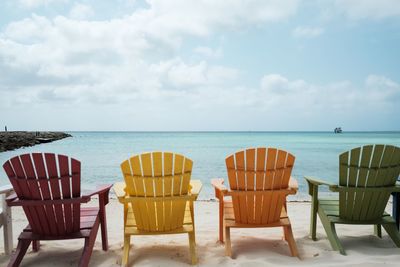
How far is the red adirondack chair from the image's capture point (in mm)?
2869

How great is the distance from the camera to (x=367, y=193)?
127 inches

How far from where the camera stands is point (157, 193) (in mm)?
3023

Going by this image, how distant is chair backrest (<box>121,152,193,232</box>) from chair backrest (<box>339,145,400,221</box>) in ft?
4.89

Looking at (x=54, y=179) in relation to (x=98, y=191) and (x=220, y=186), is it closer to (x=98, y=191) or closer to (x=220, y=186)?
(x=98, y=191)

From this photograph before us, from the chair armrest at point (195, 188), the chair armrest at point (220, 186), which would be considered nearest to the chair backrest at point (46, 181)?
the chair armrest at point (195, 188)

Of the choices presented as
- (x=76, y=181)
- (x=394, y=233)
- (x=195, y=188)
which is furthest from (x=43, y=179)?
(x=394, y=233)

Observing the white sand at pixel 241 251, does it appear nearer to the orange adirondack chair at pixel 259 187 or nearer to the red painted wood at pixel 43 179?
the orange adirondack chair at pixel 259 187

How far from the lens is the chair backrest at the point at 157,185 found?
2.99 metres

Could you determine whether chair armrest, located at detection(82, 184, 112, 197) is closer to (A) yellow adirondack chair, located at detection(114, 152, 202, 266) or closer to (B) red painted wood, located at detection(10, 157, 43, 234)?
(A) yellow adirondack chair, located at detection(114, 152, 202, 266)

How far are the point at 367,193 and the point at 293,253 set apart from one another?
35.3 inches

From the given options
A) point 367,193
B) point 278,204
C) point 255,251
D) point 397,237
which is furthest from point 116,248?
point 397,237

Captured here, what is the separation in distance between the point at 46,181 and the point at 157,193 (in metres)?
0.93

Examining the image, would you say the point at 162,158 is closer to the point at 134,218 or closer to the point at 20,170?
the point at 134,218

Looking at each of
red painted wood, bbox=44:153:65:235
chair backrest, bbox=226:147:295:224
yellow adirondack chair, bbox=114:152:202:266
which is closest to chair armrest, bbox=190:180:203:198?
yellow adirondack chair, bbox=114:152:202:266
